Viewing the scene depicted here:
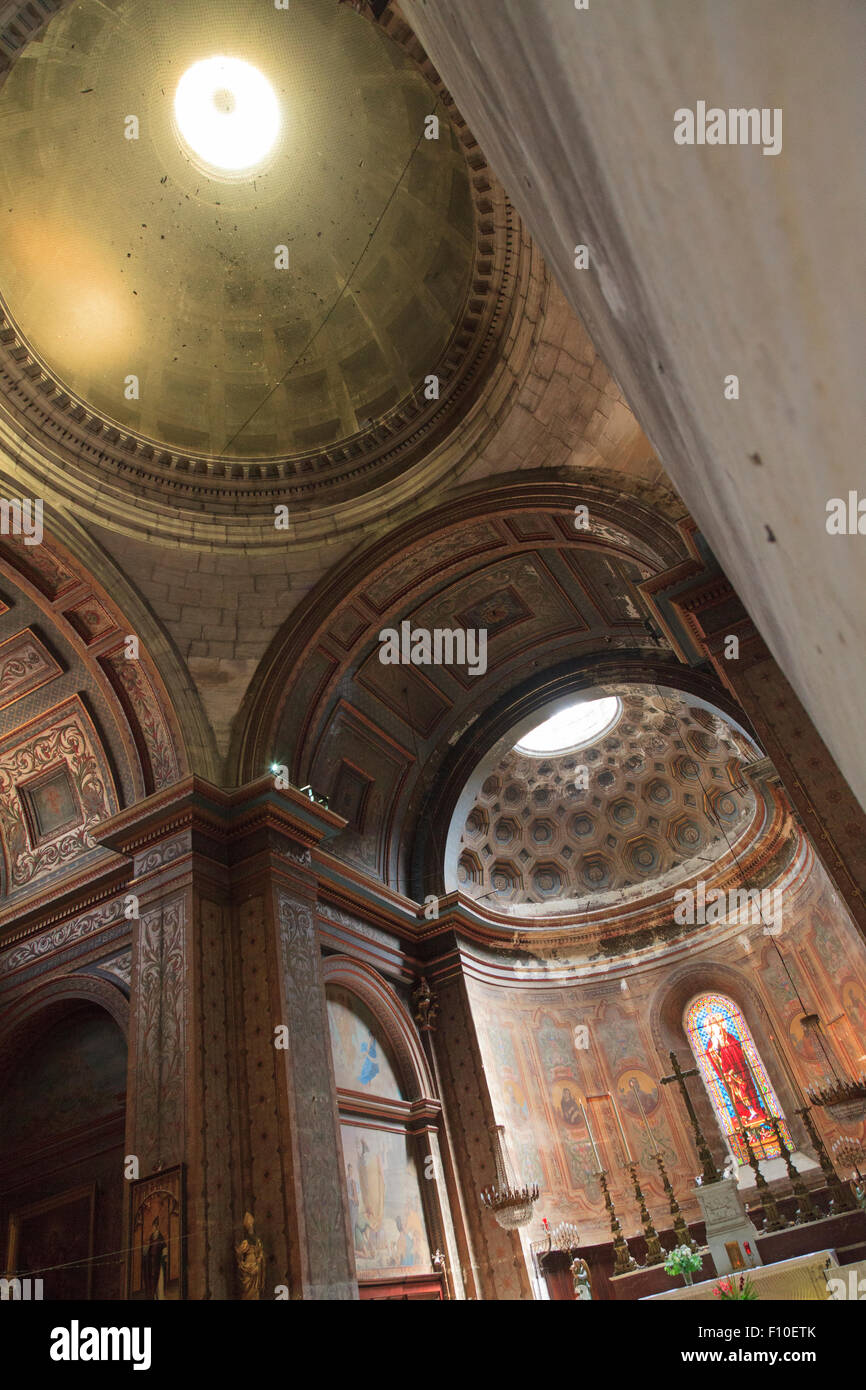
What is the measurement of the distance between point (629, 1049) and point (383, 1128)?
6.03 meters

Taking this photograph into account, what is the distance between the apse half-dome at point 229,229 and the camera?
909cm

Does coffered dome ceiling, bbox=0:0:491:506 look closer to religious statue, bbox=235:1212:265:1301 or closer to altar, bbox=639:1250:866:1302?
religious statue, bbox=235:1212:265:1301

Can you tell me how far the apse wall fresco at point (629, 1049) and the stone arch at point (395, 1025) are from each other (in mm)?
1135

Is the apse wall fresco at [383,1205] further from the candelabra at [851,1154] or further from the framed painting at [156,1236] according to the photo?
the candelabra at [851,1154]

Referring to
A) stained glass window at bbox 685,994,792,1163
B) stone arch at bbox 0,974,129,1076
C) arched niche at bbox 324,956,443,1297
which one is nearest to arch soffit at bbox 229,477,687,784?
stone arch at bbox 0,974,129,1076

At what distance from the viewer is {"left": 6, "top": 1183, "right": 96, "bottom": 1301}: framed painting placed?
8516 mm

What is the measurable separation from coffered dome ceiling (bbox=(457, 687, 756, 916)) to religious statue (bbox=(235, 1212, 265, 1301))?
8.18 metres

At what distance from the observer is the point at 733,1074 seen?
14625 millimetres

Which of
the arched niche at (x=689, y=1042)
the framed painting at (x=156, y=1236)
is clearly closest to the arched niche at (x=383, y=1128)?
the framed painting at (x=156, y=1236)

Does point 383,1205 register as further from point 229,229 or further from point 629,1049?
point 229,229

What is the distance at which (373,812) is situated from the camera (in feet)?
40.7
